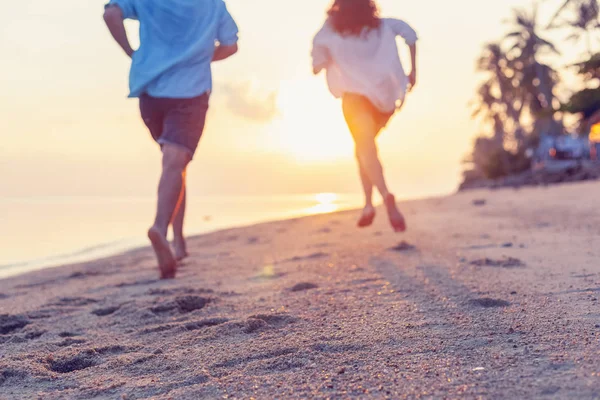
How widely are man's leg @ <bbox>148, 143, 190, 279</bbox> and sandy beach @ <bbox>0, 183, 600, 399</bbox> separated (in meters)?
0.14

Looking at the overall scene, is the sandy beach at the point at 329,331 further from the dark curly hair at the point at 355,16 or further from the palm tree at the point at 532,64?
the palm tree at the point at 532,64

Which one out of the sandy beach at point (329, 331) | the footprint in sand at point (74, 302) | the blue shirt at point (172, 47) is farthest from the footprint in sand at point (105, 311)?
the blue shirt at point (172, 47)

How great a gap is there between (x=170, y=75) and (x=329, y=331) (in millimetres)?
1903

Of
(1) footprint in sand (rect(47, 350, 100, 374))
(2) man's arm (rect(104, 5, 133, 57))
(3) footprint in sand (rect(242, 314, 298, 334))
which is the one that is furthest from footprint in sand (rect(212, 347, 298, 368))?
(2) man's arm (rect(104, 5, 133, 57))

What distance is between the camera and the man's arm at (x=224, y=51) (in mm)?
3266

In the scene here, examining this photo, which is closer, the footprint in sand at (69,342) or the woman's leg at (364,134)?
the footprint in sand at (69,342)

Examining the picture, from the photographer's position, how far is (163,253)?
2.85 m

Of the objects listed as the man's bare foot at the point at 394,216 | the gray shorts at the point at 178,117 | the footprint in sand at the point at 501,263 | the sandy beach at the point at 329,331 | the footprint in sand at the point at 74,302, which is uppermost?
the gray shorts at the point at 178,117

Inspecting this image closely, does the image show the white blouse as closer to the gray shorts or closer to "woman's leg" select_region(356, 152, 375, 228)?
"woman's leg" select_region(356, 152, 375, 228)

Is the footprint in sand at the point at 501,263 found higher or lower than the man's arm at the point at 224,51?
lower

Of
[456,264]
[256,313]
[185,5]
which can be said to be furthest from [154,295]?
[185,5]

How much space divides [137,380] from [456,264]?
179 centimetres

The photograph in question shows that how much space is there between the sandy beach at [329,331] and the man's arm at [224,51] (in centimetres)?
130

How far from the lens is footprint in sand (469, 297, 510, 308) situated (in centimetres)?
174
